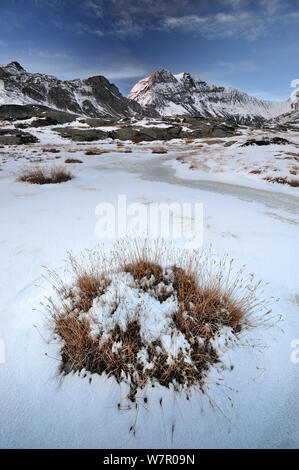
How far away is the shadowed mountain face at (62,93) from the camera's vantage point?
4747 inches

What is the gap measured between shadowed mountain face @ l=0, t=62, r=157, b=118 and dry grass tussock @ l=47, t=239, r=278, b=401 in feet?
453

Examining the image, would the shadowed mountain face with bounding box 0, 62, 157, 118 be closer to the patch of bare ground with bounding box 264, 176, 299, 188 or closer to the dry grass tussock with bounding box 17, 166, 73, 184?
the dry grass tussock with bounding box 17, 166, 73, 184

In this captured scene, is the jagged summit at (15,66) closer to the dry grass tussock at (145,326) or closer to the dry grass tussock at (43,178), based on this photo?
the dry grass tussock at (43,178)

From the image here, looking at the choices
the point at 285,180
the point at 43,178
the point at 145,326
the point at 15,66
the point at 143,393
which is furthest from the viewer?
the point at 15,66

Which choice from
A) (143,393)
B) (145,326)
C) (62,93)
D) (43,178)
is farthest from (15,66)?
(143,393)

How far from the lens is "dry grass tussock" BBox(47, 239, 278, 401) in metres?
1.48

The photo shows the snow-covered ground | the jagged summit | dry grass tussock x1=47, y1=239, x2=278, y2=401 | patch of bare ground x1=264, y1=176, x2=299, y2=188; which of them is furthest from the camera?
the jagged summit

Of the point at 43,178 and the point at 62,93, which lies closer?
the point at 43,178

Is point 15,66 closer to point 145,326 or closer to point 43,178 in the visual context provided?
point 43,178

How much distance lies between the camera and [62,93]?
14162cm

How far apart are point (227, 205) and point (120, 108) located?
20250cm

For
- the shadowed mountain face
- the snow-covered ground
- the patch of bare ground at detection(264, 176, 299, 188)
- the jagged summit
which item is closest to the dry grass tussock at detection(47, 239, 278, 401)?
the snow-covered ground

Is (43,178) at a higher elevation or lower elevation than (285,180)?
lower

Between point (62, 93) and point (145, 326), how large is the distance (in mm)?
184417
